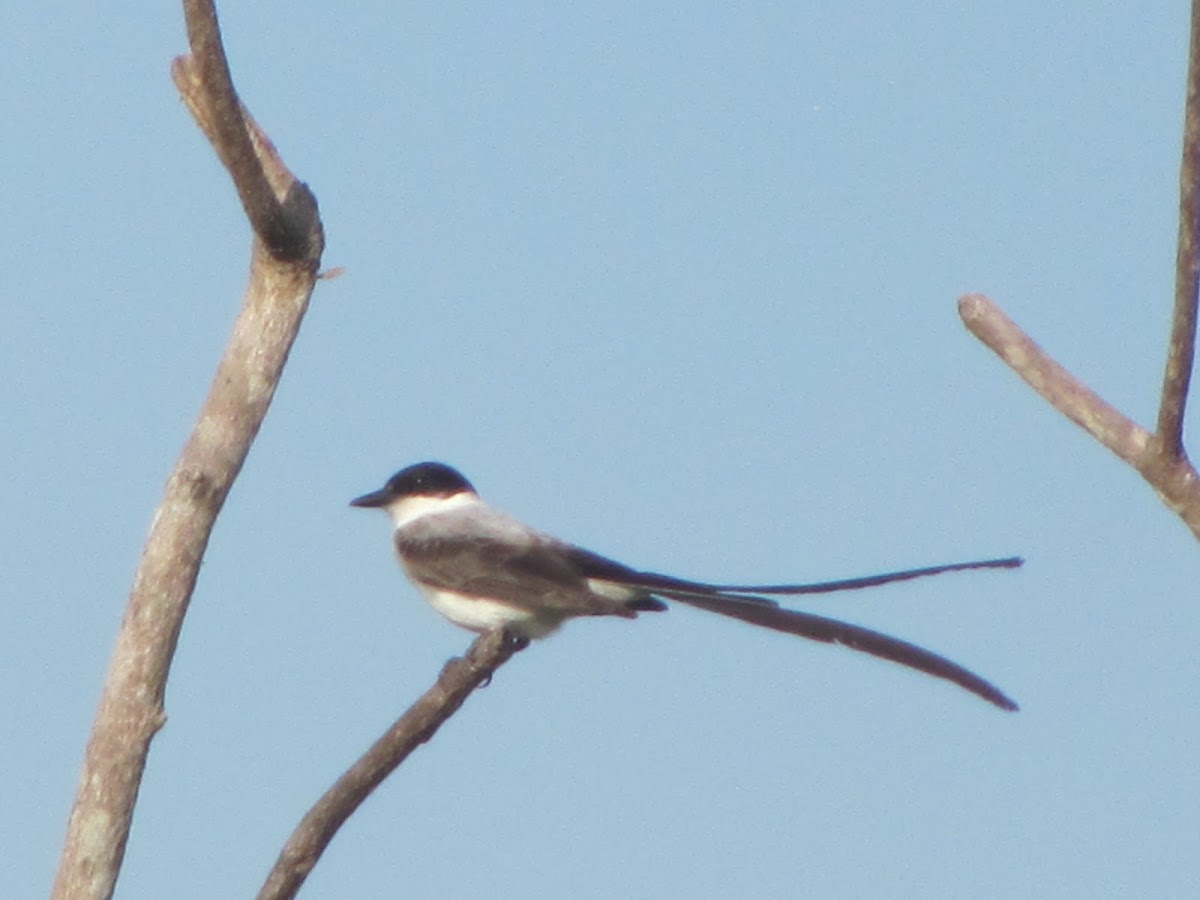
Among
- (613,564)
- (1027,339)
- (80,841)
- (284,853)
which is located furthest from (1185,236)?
(613,564)

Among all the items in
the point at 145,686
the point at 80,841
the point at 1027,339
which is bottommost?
the point at 80,841

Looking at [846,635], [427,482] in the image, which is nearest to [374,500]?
[427,482]

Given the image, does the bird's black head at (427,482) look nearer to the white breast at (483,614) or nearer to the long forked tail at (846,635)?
the white breast at (483,614)

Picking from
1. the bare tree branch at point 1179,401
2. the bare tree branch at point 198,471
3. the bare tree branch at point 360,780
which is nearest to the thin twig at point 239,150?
the bare tree branch at point 198,471

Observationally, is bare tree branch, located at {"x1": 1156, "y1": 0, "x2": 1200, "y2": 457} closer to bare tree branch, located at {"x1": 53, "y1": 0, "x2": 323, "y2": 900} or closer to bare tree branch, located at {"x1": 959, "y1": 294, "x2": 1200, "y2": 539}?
bare tree branch, located at {"x1": 959, "y1": 294, "x2": 1200, "y2": 539}

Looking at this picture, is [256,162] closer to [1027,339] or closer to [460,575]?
[1027,339]
